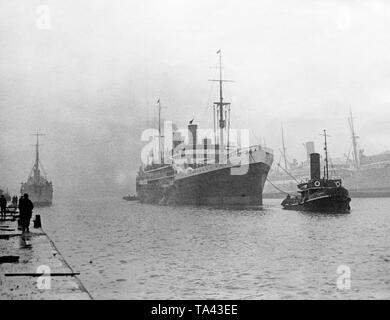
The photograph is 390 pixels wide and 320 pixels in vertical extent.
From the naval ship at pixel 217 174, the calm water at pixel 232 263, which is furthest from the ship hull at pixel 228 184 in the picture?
the calm water at pixel 232 263

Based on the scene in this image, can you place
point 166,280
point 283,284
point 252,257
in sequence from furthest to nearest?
point 252,257 < point 166,280 < point 283,284

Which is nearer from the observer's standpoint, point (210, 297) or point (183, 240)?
point (210, 297)

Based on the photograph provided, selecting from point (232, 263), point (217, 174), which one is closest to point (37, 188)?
point (217, 174)

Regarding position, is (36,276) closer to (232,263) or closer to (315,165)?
(232,263)

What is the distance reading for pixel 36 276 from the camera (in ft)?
27.8

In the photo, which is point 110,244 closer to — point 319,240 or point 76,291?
point 319,240

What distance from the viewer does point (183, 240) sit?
20.6 meters

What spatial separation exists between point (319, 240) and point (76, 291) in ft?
48.7

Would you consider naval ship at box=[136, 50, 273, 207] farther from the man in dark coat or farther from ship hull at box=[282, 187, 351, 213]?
the man in dark coat

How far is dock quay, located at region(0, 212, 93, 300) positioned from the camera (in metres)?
6.95

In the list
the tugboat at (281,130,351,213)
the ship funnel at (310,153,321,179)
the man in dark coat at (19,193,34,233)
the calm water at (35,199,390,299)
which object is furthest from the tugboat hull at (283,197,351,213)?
the man in dark coat at (19,193,34,233)

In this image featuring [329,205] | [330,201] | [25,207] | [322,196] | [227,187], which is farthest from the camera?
[227,187]

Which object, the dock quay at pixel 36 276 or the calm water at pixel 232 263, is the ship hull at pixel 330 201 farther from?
the dock quay at pixel 36 276
